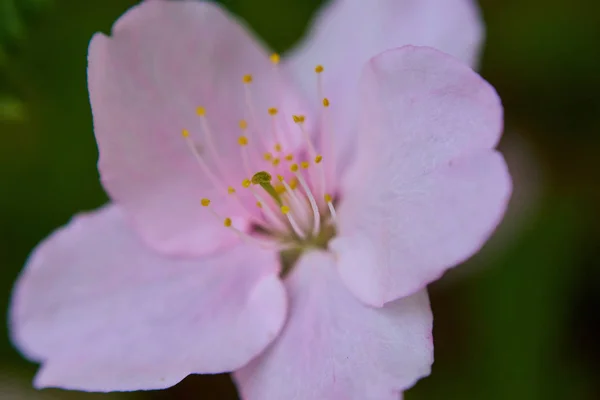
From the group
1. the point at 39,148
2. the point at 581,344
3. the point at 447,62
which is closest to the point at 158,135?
the point at 447,62

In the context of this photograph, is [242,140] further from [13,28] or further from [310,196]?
[13,28]

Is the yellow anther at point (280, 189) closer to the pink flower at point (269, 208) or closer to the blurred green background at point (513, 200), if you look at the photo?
the pink flower at point (269, 208)

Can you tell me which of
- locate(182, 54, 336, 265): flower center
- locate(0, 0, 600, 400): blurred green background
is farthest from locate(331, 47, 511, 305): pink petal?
locate(0, 0, 600, 400): blurred green background

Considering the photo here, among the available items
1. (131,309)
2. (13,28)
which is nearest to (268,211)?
(131,309)

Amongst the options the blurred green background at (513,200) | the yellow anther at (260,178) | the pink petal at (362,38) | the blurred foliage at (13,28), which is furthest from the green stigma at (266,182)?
the blurred green background at (513,200)

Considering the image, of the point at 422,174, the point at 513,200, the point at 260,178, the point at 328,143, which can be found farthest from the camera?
the point at 513,200

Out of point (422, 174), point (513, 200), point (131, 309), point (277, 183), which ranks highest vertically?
point (422, 174)

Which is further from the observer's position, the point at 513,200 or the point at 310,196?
the point at 513,200
